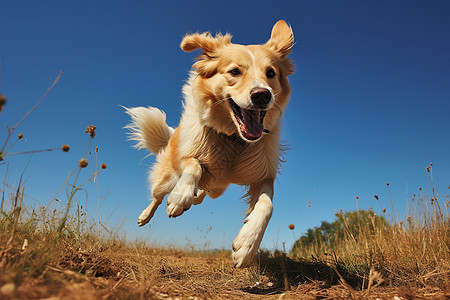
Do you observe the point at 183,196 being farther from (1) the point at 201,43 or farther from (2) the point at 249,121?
(1) the point at 201,43

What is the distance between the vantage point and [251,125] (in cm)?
364

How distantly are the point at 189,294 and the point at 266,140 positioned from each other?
80.4 inches

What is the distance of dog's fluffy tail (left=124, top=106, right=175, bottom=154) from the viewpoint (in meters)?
6.04

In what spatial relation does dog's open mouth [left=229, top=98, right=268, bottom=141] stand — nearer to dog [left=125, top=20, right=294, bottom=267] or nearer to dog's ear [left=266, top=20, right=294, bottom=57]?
dog [left=125, top=20, right=294, bottom=267]

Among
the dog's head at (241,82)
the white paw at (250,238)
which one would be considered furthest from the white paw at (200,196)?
the white paw at (250,238)

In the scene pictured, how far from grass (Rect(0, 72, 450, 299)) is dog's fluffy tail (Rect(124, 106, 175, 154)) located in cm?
186

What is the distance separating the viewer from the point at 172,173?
15.3 ft

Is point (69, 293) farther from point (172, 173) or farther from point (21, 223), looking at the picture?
point (172, 173)

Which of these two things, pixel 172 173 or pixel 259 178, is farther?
pixel 172 173

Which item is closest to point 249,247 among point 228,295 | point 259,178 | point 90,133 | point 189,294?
point 228,295

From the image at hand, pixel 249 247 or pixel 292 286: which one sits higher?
pixel 249 247

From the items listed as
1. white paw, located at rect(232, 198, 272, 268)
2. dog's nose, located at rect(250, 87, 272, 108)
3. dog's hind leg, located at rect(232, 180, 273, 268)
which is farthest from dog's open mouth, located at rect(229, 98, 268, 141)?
white paw, located at rect(232, 198, 272, 268)

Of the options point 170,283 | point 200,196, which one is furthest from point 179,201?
point 200,196

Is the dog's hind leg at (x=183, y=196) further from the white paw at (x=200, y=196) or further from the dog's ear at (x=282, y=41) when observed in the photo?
the white paw at (x=200, y=196)
